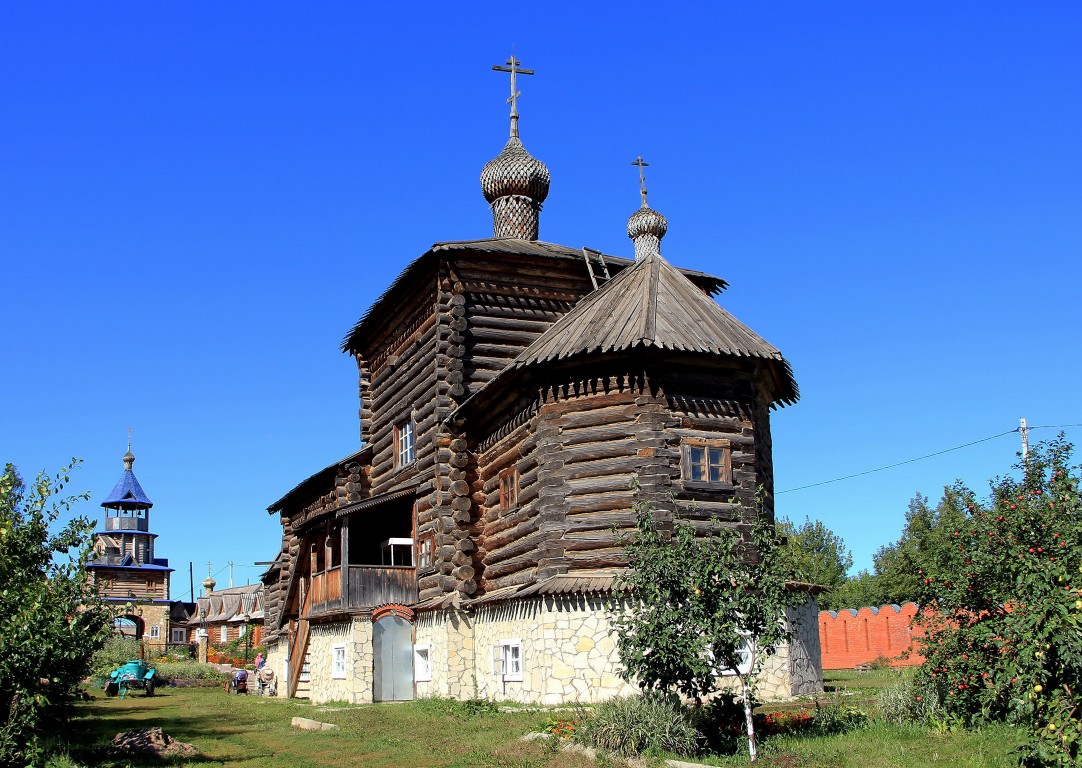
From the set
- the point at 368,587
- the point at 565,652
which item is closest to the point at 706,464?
the point at 565,652

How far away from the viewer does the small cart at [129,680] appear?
34.9 meters

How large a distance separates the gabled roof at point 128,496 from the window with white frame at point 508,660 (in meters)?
53.9

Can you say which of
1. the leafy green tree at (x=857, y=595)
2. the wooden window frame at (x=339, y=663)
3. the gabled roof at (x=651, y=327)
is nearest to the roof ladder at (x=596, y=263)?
the gabled roof at (x=651, y=327)

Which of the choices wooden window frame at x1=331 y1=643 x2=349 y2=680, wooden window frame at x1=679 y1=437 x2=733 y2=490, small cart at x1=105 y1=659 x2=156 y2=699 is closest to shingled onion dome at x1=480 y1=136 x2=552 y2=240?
wooden window frame at x1=679 y1=437 x2=733 y2=490

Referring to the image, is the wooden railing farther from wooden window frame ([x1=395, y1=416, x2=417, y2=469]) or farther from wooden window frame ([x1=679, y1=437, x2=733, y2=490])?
wooden window frame ([x1=679, y1=437, x2=733, y2=490])

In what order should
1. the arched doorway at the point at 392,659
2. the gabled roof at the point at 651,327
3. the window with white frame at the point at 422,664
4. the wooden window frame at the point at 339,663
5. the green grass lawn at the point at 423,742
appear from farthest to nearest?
the wooden window frame at the point at 339,663 → the arched doorway at the point at 392,659 → the window with white frame at the point at 422,664 → the gabled roof at the point at 651,327 → the green grass lawn at the point at 423,742

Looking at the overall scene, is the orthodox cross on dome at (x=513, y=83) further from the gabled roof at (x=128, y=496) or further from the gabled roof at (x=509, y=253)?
the gabled roof at (x=128, y=496)

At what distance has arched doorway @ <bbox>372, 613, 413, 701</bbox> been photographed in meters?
25.5

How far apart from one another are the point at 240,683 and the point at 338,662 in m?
11.3

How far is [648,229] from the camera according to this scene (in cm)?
3102

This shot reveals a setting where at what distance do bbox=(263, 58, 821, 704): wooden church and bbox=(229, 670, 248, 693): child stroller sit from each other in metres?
3.97

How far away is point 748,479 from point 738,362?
7.70 feet

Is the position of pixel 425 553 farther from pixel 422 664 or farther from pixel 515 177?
pixel 515 177

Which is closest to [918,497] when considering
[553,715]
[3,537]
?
[553,715]
